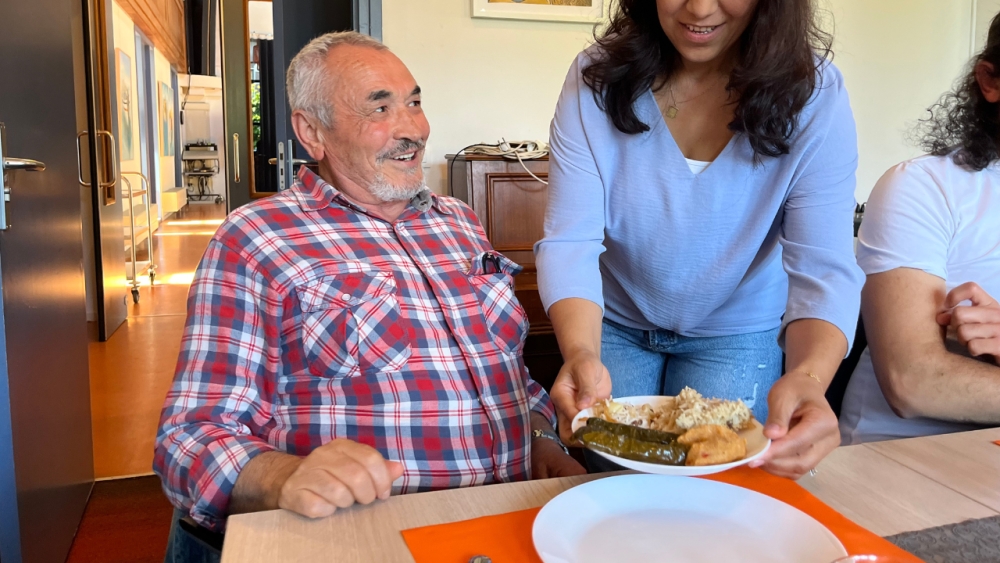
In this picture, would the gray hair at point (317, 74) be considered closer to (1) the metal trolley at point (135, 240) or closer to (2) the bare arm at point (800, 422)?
(2) the bare arm at point (800, 422)

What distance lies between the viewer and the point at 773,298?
145 centimetres

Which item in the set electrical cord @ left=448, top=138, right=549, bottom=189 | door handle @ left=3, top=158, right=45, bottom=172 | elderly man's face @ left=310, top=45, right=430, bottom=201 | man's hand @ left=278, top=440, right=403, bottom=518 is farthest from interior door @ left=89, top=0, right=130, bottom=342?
man's hand @ left=278, top=440, right=403, bottom=518

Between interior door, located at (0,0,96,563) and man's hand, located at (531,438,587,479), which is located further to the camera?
interior door, located at (0,0,96,563)

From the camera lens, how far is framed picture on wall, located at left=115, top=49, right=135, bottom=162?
714cm

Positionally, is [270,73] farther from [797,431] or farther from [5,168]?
[797,431]

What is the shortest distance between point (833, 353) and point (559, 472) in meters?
0.50

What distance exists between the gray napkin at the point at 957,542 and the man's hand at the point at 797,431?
0.12 meters

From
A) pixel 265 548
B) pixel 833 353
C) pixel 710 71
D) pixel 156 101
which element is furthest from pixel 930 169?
pixel 156 101

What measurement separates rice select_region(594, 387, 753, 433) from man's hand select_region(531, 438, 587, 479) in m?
0.40

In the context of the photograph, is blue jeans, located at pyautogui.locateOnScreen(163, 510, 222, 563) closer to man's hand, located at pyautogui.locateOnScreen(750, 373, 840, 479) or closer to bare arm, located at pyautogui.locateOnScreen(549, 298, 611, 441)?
bare arm, located at pyautogui.locateOnScreen(549, 298, 611, 441)

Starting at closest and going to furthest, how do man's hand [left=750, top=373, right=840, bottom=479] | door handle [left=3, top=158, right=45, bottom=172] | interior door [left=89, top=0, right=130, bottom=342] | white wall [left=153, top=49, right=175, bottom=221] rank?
man's hand [left=750, top=373, right=840, bottom=479]
door handle [left=3, top=158, right=45, bottom=172]
interior door [left=89, top=0, right=130, bottom=342]
white wall [left=153, top=49, right=175, bottom=221]

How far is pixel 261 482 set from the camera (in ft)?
3.28

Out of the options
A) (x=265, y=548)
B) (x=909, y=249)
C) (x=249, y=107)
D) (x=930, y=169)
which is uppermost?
(x=249, y=107)

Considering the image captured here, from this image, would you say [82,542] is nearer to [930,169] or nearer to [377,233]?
[377,233]
